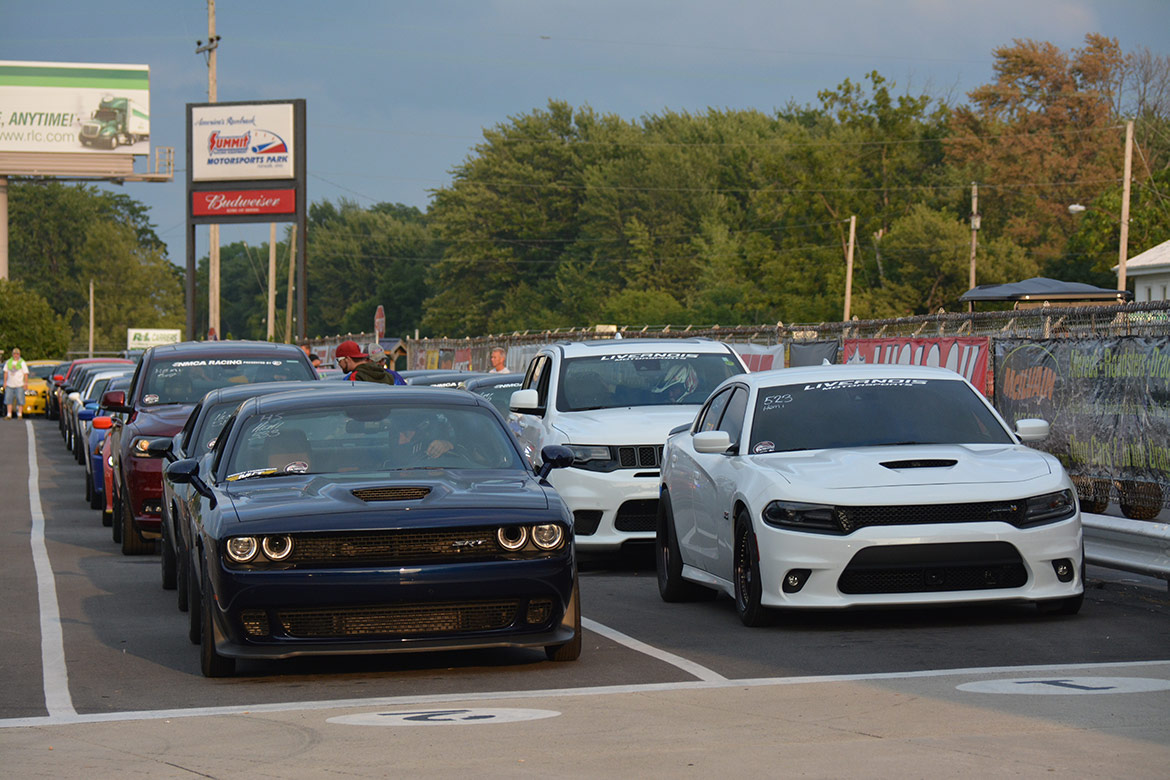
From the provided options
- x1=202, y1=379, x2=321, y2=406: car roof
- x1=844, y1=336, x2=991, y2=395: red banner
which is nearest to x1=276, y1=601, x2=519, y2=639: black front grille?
x1=202, y1=379, x2=321, y2=406: car roof

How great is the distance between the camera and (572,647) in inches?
336

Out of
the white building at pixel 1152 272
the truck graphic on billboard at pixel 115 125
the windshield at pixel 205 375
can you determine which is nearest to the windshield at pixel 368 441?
the windshield at pixel 205 375

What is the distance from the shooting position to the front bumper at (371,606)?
25.6ft

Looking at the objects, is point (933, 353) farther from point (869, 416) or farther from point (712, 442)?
point (712, 442)

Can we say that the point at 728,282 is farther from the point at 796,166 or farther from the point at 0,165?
the point at 0,165

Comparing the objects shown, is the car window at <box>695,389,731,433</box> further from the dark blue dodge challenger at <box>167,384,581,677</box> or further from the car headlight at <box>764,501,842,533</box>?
the dark blue dodge challenger at <box>167,384,581,677</box>

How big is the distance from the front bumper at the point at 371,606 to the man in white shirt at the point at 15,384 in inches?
1735

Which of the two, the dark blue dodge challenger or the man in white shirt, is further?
the man in white shirt

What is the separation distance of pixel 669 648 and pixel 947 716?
2413mm

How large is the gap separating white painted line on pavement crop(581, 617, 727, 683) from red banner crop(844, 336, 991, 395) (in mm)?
6537

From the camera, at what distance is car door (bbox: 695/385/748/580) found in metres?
10.1

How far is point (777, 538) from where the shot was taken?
9.23m

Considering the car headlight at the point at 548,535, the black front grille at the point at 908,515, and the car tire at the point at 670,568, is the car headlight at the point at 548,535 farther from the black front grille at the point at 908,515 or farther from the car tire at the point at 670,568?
the car tire at the point at 670,568

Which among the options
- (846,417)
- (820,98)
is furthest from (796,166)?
(846,417)
